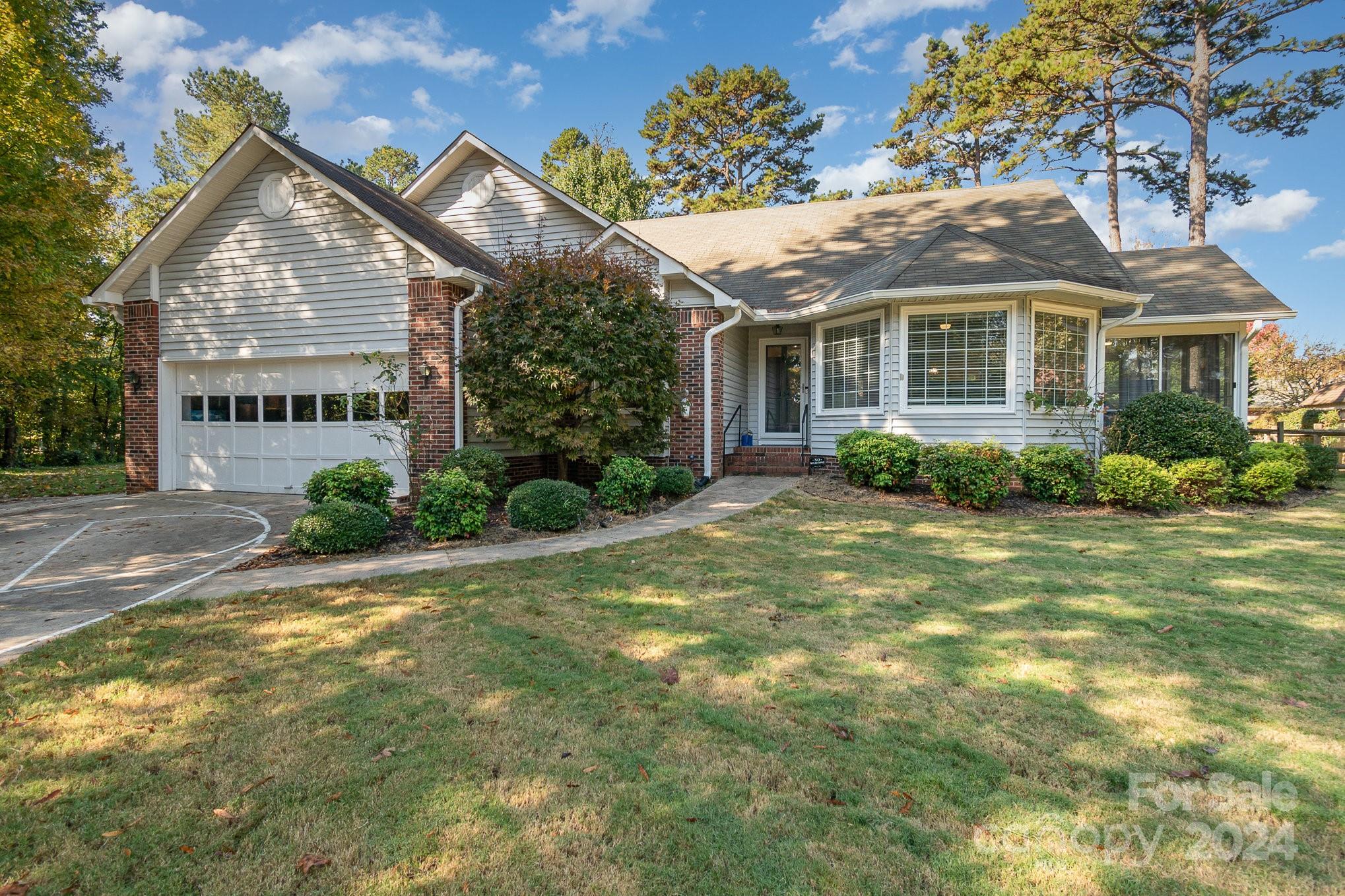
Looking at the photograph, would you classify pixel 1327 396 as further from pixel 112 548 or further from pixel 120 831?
pixel 112 548

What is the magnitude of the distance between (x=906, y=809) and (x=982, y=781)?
0.42m

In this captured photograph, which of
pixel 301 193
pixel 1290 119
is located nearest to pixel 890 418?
pixel 301 193

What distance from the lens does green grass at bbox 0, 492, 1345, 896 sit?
2096 mm

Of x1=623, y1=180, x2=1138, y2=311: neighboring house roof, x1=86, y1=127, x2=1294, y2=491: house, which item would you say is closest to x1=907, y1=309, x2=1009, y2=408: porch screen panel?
x1=86, y1=127, x2=1294, y2=491: house

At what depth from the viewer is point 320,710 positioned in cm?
312

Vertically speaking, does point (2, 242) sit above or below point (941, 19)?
below

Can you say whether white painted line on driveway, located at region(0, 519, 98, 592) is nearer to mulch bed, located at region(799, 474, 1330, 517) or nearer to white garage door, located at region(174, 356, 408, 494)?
white garage door, located at region(174, 356, 408, 494)

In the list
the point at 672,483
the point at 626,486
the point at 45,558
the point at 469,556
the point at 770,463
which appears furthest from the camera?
the point at 770,463

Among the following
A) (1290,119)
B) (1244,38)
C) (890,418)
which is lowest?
(890,418)

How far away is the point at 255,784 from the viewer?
2.52 m

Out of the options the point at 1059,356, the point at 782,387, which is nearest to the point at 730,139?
the point at 782,387

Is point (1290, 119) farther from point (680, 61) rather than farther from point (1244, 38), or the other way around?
point (680, 61)

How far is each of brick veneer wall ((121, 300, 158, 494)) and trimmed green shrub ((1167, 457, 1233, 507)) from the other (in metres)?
16.9

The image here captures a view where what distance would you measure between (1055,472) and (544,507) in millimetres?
7610
